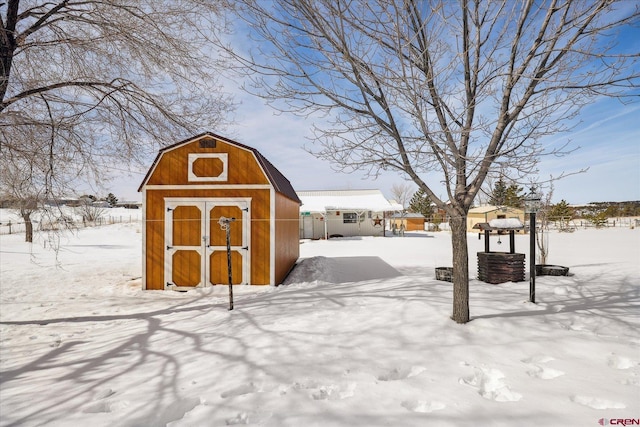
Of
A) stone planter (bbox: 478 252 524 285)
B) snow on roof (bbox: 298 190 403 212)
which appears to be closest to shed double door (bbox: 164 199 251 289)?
stone planter (bbox: 478 252 524 285)

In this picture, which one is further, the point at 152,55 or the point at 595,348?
the point at 152,55

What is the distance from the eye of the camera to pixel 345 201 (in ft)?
86.2

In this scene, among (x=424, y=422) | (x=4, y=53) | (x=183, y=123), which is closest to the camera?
(x=424, y=422)

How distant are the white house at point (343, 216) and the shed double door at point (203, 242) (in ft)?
51.2

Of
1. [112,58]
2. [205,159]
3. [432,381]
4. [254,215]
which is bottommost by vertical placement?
[432,381]

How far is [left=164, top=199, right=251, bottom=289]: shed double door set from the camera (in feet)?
23.7

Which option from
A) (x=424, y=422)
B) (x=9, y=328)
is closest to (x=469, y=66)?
(x=424, y=422)

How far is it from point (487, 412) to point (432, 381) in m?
0.50

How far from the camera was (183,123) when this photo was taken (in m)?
6.20

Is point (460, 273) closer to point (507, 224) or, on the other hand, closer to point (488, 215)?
point (507, 224)

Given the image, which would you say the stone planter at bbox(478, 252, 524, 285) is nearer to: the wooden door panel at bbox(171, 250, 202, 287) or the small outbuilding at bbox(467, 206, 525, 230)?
the wooden door panel at bbox(171, 250, 202, 287)

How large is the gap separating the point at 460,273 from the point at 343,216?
860 inches

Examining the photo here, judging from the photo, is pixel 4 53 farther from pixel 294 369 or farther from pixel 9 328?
pixel 294 369

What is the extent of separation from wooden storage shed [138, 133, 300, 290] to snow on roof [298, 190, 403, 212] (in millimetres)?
15200
